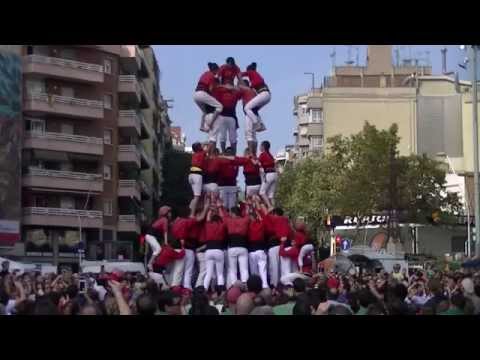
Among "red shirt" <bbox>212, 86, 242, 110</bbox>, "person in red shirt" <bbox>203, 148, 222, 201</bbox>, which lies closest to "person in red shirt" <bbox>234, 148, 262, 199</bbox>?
"person in red shirt" <bbox>203, 148, 222, 201</bbox>

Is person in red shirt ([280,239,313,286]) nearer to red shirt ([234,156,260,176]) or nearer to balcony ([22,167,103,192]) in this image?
red shirt ([234,156,260,176])

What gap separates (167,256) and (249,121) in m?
3.08

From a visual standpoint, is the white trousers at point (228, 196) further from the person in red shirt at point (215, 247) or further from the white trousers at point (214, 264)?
→ the white trousers at point (214, 264)

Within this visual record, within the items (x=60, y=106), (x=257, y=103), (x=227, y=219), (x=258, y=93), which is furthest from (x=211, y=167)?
(x=60, y=106)

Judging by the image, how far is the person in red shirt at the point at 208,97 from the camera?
20047 millimetres

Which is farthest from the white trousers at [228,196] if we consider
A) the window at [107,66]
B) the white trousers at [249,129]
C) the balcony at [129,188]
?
the window at [107,66]

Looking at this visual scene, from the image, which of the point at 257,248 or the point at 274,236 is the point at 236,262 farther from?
the point at 274,236

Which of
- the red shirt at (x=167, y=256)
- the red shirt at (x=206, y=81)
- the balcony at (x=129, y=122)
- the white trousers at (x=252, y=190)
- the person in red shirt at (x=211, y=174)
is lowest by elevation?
the red shirt at (x=167, y=256)

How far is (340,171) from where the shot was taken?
139ft

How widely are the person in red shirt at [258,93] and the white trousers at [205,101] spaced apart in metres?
0.55

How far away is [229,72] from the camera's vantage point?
20156 mm

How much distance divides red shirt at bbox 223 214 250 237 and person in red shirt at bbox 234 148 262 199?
1243mm
